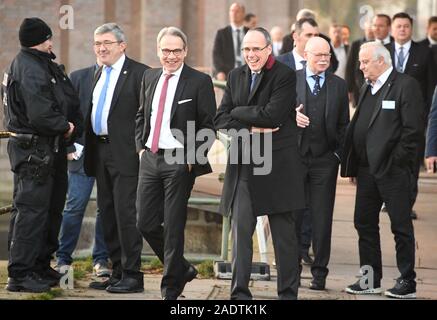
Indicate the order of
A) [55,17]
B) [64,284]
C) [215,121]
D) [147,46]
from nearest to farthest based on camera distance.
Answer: [215,121], [64,284], [55,17], [147,46]

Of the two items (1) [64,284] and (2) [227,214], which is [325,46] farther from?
(1) [64,284]

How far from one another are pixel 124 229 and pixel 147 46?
18363 millimetres

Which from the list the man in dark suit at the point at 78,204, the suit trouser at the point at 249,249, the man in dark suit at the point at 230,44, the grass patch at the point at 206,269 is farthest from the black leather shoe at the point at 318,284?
the man in dark suit at the point at 230,44

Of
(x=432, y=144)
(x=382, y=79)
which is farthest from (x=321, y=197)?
(x=382, y=79)

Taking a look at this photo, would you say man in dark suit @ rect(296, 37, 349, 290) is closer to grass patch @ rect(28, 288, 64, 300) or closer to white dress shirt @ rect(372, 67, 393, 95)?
white dress shirt @ rect(372, 67, 393, 95)

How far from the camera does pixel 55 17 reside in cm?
1978

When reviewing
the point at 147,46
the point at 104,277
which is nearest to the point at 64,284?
the point at 104,277

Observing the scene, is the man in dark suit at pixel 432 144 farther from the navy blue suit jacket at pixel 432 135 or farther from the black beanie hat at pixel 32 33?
the black beanie hat at pixel 32 33

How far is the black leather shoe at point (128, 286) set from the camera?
37.6 ft

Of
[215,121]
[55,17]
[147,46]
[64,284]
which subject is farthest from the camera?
[147,46]

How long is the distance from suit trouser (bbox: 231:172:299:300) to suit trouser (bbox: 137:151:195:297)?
43 cm

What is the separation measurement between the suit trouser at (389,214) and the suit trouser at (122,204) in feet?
6.08

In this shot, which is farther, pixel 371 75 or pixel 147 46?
pixel 147 46

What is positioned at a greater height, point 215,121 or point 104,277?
point 215,121
